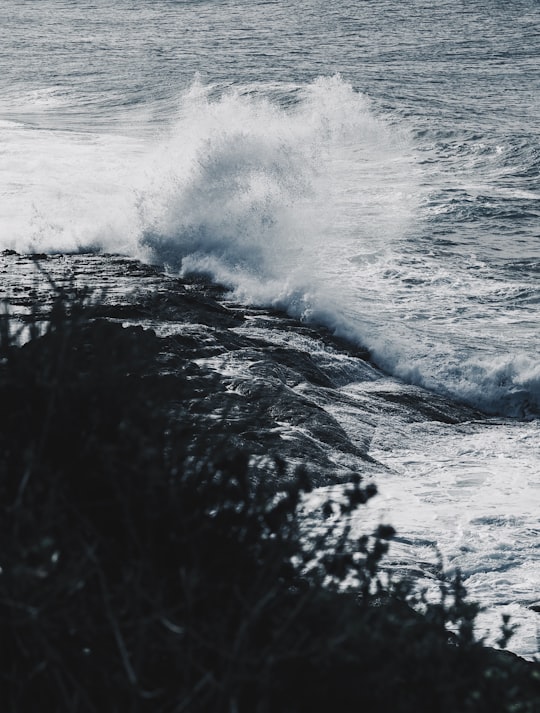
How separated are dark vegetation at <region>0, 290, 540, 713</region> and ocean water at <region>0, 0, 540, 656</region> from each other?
322 cm

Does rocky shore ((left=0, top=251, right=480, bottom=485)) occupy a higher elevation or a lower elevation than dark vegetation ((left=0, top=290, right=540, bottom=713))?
higher

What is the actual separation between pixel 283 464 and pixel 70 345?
1.04 meters

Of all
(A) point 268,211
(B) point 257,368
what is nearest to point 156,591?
(B) point 257,368

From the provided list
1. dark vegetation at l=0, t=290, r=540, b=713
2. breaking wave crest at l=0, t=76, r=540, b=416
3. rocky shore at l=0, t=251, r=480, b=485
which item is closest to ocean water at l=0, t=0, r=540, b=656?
breaking wave crest at l=0, t=76, r=540, b=416

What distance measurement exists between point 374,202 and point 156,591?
17852 mm

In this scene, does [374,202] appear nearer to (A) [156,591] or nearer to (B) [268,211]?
(B) [268,211]

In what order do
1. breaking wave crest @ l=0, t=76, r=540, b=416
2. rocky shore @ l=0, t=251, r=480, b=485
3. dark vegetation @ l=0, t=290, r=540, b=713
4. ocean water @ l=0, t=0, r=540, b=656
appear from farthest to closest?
breaking wave crest @ l=0, t=76, r=540, b=416 → ocean water @ l=0, t=0, r=540, b=656 → rocky shore @ l=0, t=251, r=480, b=485 → dark vegetation @ l=0, t=290, r=540, b=713

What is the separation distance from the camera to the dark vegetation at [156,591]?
8.90 feet

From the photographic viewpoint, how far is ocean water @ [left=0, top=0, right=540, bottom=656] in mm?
8852

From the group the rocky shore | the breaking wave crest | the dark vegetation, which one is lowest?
the dark vegetation

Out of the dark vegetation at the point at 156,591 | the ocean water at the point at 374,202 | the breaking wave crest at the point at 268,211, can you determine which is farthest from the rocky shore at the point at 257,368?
the dark vegetation at the point at 156,591

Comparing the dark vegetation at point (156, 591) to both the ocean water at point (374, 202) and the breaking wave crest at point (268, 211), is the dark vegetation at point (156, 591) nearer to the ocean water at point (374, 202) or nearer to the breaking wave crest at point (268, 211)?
the ocean water at point (374, 202)

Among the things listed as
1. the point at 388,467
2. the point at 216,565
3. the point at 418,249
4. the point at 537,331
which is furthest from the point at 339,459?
the point at 418,249

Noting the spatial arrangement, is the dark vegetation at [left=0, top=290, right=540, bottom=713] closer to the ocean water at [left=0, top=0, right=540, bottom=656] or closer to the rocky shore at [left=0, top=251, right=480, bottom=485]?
the ocean water at [left=0, top=0, right=540, bottom=656]
